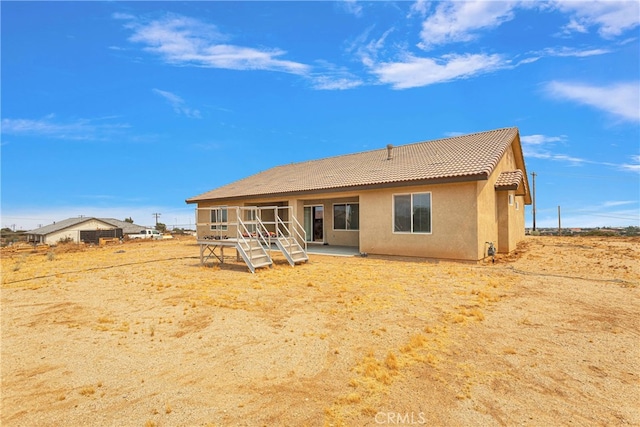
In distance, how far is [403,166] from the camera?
14445 millimetres

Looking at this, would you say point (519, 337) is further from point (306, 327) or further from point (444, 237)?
point (444, 237)

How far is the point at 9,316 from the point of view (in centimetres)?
609

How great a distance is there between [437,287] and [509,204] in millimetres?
8796

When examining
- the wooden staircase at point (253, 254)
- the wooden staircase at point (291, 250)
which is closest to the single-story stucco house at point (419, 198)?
the wooden staircase at point (253, 254)

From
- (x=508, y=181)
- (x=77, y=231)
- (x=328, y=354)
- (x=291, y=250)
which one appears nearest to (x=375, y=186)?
(x=291, y=250)

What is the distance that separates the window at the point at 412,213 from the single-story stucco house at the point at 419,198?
0.04 metres

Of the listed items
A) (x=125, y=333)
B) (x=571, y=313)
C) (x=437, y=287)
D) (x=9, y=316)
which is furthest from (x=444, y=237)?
(x=9, y=316)

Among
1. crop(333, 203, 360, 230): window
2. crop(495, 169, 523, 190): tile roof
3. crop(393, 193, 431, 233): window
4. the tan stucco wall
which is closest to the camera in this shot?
the tan stucco wall

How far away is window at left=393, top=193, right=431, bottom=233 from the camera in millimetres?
12000

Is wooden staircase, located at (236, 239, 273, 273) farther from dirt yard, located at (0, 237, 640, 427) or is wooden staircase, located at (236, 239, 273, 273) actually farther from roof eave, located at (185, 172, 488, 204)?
roof eave, located at (185, 172, 488, 204)

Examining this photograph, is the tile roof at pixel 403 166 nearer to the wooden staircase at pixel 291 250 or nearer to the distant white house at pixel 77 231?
the wooden staircase at pixel 291 250

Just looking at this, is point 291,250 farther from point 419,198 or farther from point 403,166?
point 403,166

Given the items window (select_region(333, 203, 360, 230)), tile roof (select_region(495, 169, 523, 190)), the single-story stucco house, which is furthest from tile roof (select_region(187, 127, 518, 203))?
window (select_region(333, 203, 360, 230))

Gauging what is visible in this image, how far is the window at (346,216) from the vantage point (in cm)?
1662
